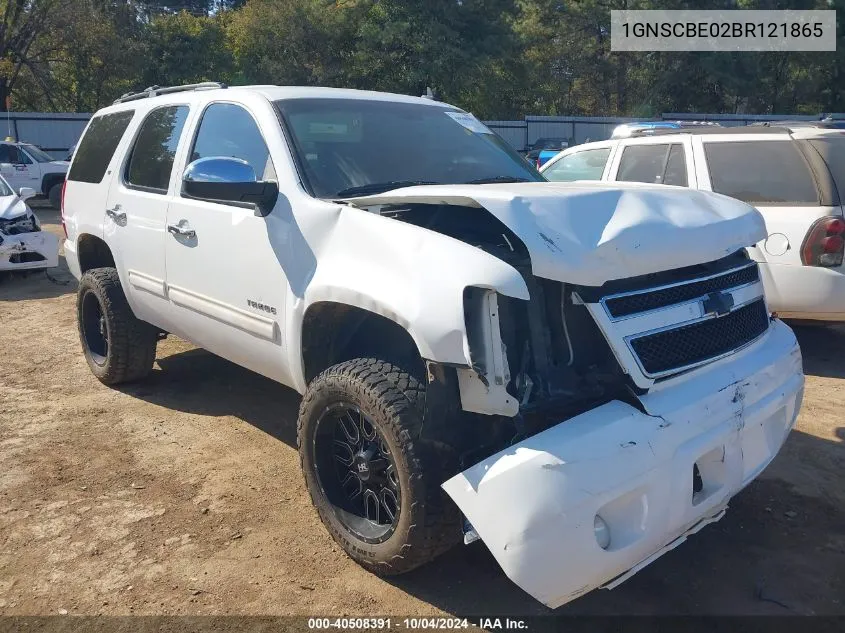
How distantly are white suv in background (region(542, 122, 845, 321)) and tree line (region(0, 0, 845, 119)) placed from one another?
22638 millimetres

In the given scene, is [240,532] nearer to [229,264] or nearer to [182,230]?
[229,264]

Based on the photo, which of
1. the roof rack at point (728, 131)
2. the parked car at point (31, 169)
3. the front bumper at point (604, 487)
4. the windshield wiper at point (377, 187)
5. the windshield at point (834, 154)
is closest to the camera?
the front bumper at point (604, 487)

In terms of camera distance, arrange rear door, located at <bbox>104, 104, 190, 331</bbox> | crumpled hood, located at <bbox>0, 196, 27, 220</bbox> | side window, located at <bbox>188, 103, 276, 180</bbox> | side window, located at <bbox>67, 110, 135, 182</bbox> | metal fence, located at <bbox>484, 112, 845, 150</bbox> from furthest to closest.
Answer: metal fence, located at <bbox>484, 112, 845, 150</bbox> < crumpled hood, located at <bbox>0, 196, 27, 220</bbox> < side window, located at <bbox>67, 110, 135, 182</bbox> < rear door, located at <bbox>104, 104, 190, 331</bbox> < side window, located at <bbox>188, 103, 276, 180</bbox>

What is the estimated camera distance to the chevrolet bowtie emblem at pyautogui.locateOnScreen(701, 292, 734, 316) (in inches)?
108

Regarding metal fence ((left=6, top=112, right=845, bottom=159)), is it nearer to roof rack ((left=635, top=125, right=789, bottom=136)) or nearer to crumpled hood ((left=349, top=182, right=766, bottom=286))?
roof rack ((left=635, top=125, right=789, bottom=136))

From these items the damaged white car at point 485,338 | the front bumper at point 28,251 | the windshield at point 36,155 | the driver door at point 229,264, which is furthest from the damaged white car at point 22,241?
the windshield at point 36,155

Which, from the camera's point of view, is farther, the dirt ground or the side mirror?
the side mirror

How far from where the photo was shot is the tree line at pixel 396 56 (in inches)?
1085

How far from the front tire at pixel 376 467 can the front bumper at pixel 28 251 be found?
753cm

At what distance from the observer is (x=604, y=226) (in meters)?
2.52

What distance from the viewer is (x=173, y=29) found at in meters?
30.3

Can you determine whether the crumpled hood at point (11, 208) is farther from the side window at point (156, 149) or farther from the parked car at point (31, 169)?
the parked car at point (31, 169)

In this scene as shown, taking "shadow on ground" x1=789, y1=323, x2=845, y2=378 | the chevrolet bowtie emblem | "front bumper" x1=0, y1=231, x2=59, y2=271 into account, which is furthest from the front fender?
"front bumper" x1=0, y1=231, x2=59, y2=271

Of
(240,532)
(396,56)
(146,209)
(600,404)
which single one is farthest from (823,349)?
(396,56)
